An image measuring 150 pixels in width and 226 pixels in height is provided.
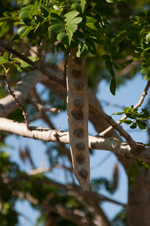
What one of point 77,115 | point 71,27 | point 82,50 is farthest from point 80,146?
point 71,27

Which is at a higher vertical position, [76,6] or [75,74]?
[76,6]

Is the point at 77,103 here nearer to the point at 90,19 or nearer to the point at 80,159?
the point at 80,159

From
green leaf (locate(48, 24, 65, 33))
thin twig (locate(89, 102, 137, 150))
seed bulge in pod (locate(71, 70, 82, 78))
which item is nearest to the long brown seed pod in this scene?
seed bulge in pod (locate(71, 70, 82, 78))

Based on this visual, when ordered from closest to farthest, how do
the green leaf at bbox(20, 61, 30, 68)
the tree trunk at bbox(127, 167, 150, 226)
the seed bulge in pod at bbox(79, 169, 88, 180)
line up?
1. the seed bulge in pod at bbox(79, 169, 88, 180)
2. the green leaf at bbox(20, 61, 30, 68)
3. the tree trunk at bbox(127, 167, 150, 226)

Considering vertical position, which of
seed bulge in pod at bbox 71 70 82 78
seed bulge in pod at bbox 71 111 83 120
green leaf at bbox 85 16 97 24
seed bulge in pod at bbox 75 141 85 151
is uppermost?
green leaf at bbox 85 16 97 24

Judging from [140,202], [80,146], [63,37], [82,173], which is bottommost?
[140,202]

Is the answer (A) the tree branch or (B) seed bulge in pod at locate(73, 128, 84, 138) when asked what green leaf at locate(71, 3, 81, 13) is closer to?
(B) seed bulge in pod at locate(73, 128, 84, 138)

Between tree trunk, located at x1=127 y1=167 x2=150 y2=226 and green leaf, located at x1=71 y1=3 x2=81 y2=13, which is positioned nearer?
green leaf, located at x1=71 y1=3 x2=81 y2=13

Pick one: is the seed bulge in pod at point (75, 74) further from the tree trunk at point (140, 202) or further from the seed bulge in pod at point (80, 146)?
the tree trunk at point (140, 202)

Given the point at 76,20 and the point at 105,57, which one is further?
the point at 105,57

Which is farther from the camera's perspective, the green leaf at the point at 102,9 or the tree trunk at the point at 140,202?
the tree trunk at the point at 140,202

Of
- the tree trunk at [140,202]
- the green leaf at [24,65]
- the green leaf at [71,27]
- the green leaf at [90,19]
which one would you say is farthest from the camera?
the tree trunk at [140,202]

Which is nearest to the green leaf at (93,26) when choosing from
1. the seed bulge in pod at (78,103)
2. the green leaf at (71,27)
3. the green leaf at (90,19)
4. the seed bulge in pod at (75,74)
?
the green leaf at (90,19)

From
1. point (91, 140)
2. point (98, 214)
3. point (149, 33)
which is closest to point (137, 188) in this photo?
point (98, 214)
